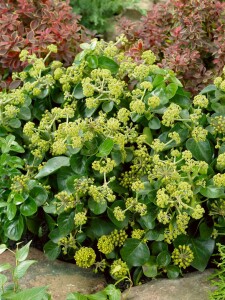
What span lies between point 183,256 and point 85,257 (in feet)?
1.54

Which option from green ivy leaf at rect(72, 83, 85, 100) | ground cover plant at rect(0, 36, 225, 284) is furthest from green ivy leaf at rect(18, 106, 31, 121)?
green ivy leaf at rect(72, 83, 85, 100)

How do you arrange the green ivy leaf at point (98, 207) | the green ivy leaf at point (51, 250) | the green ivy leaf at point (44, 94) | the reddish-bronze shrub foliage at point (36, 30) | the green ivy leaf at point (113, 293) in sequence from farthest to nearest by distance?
the reddish-bronze shrub foliage at point (36, 30) → the green ivy leaf at point (44, 94) → the green ivy leaf at point (51, 250) → the green ivy leaf at point (98, 207) → the green ivy leaf at point (113, 293)

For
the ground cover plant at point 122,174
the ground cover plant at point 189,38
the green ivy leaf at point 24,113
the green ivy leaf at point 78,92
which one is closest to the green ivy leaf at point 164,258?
the ground cover plant at point 122,174

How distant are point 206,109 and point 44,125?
0.88m

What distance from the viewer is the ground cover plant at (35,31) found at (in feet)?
11.9

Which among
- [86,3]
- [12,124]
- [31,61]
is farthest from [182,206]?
[86,3]

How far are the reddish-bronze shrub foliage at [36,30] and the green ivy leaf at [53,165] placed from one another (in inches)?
33.0

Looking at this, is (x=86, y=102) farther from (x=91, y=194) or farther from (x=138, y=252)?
(x=138, y=252)

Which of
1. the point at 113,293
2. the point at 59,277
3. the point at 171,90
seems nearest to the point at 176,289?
the point at 113,293

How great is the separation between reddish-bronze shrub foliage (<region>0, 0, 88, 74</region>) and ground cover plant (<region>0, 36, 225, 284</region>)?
46cm

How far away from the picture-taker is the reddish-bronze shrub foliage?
362 cm

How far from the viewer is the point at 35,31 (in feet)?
12.4

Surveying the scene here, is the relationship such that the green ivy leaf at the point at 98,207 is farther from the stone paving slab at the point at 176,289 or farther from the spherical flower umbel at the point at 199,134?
the spherical flower umbel at the point at 199,134

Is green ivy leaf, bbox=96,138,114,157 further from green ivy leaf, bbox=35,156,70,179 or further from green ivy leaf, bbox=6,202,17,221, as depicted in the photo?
green ivy leaf, bbox=6,202,17,221
